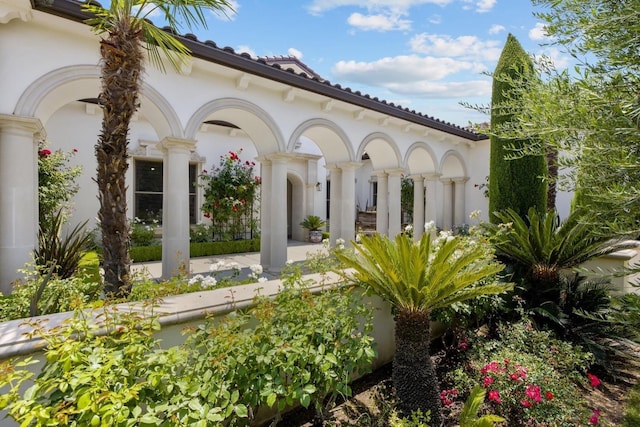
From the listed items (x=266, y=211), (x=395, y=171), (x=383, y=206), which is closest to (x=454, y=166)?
(x=395, y=171)

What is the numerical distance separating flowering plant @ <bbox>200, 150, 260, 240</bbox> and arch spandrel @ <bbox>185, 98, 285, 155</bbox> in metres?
4.80

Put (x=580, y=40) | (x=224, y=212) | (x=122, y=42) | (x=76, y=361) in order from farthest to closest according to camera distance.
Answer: (x=224, y=212) → (x=122, y=42) → (x=580, y=40) → (x=76, y=361)

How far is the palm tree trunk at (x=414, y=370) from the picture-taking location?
10.4 ft

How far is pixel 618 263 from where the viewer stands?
19.5ft

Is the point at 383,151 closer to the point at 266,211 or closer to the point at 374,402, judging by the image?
the point at 266,211

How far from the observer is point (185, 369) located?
91.0 inches

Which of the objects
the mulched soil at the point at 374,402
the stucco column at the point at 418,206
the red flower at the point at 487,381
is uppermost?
the stucco column at the point at 418,206

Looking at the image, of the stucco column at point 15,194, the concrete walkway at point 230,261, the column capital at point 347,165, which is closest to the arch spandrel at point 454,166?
the column capital at point 347,165

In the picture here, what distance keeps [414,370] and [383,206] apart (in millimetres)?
8669

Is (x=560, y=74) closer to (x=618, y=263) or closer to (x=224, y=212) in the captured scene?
(x=618, y=263)

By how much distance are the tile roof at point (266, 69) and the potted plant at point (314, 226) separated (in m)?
6.90

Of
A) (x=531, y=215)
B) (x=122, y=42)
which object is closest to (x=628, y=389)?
(x=531, y=215)

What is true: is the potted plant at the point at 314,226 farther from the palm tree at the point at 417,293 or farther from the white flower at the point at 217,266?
the palm tree at the point at 417,293

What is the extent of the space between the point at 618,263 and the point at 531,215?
6.56 ft
